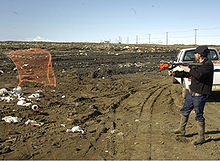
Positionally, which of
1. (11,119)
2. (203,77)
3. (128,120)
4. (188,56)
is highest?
(188,56)

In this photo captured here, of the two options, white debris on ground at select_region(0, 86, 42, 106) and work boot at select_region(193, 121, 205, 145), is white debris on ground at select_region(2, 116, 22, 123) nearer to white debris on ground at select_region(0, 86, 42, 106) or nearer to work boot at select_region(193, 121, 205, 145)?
white debris on ground at select_region(0, 86, 42, 106)

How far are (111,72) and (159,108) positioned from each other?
815 cm

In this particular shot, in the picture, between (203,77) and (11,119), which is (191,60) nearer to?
(203,77)

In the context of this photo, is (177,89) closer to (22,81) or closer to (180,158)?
(180,158)

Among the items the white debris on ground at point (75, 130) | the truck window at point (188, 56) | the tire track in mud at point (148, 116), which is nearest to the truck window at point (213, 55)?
the truck window at point (188, 56)

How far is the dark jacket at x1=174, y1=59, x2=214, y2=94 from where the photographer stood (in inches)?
170

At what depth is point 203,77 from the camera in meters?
4.35

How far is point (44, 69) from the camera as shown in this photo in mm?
12555

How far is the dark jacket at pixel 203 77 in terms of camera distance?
4.33 metres

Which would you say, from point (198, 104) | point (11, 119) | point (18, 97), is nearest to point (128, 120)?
point (198, 104)

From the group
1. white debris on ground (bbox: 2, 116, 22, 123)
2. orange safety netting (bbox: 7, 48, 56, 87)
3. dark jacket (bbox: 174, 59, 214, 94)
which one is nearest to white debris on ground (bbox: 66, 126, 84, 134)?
white debris on ground (bbox: 2, 116, 22, 123)

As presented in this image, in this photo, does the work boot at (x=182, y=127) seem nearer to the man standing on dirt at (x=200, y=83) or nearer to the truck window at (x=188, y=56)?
the man standing on dirt at (x=200, y=83)

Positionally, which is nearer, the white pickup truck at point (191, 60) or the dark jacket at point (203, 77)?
the dark jacket at point (203, 77)

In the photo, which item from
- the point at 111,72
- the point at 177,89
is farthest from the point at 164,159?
the point at 111,72
